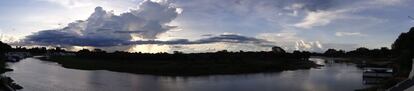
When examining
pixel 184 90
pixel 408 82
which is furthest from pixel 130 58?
pixel 408 82

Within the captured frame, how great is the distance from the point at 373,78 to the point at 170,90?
1537 inches

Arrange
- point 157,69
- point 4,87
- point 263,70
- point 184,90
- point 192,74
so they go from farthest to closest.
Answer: point 263,70 → point 157,69 → point 192,74 → point 184,90 → point 4,87

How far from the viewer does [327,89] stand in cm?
7550

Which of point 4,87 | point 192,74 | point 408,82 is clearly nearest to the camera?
point 408,82

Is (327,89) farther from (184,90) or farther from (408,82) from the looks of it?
(408,82)

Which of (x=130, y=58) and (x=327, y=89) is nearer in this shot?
(x=327, y=89)

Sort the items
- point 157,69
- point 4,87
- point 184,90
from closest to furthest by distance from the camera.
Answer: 1. point 4,87
2. point 184,90
3. point 157,69

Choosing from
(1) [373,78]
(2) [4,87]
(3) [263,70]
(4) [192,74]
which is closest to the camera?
(2) [4,87]

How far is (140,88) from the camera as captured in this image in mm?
75188

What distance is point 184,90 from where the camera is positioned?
72438 mm

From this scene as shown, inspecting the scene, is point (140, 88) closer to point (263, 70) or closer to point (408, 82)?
point (408, 82)

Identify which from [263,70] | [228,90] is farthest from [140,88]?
[263,70]

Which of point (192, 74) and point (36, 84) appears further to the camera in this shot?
point (192, 74)

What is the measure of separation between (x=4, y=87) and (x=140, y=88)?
26.3 meters
